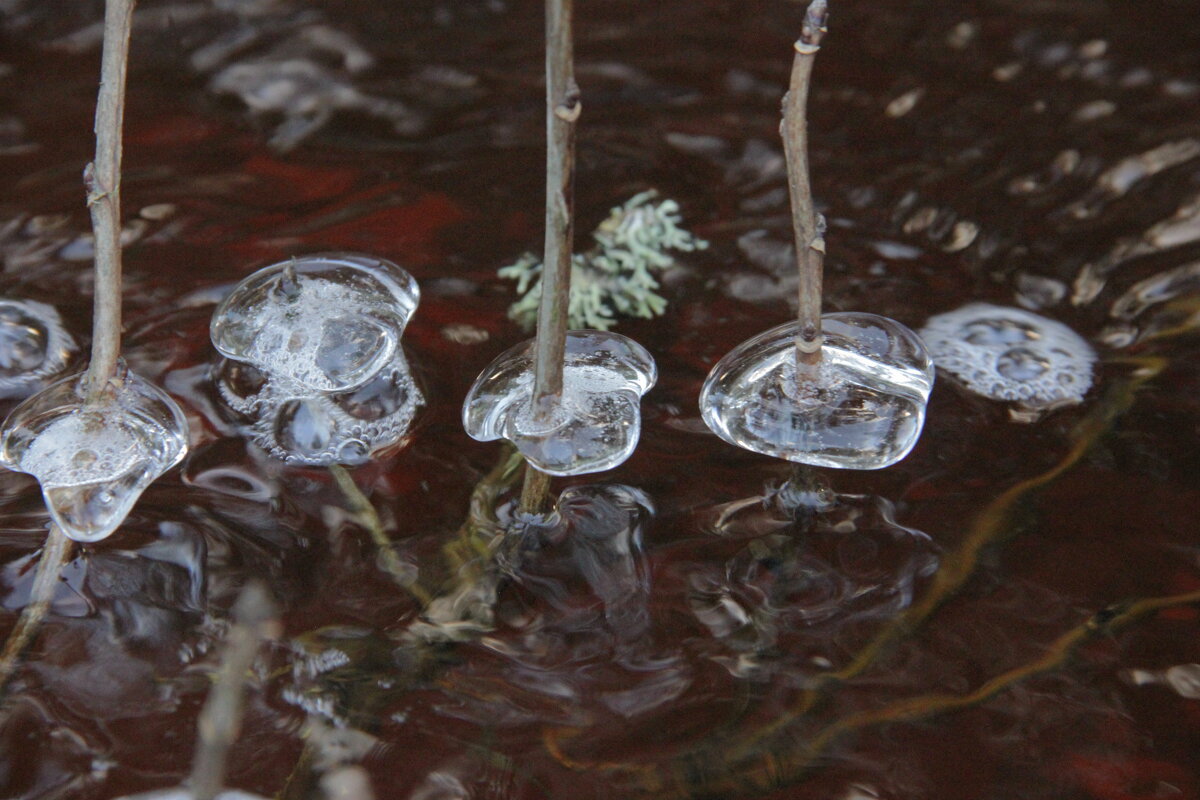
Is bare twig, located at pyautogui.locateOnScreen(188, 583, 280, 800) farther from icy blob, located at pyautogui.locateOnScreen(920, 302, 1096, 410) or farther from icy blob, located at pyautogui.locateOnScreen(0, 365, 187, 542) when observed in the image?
icy blob, located at pyautogui.locateOnScreen(920, 302, 1096, 410)

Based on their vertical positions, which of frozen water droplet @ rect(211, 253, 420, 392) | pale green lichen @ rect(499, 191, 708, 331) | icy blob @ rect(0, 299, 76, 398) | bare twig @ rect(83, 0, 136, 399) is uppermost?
bare twig @ rect(83, 0, 136, 399)

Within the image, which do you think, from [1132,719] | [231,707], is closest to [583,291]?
[231,707]

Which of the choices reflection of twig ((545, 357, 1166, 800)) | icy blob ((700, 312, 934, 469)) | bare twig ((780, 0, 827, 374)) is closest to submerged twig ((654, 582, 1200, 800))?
reflection of twig ((545, 357, 1166, 800))

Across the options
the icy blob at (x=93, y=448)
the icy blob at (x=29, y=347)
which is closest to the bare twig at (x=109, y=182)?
the icy blob at (x=93, y=448)

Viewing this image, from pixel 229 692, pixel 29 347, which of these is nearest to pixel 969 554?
pixel 229 692

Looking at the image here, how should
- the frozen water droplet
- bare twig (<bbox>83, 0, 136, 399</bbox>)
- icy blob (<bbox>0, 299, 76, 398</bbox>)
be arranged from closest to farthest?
bare twig (<bbox>83, 0, 136, 399</bbox>) < the frozen water droplet < icy blob (<bbox>0, 299, 76, 398</bbox>)
